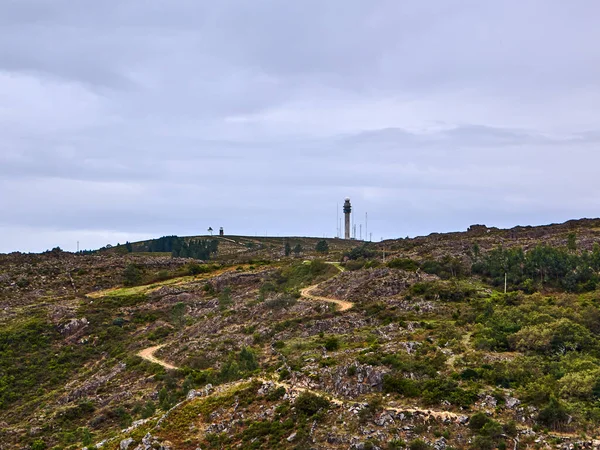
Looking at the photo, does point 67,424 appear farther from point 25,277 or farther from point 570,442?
point 25,277

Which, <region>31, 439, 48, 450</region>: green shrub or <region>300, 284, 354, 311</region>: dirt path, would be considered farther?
<region>300, 284, 354, 311</region>: dirt path

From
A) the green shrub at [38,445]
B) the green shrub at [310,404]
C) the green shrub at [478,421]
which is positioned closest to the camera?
the green shrub at [478,421]

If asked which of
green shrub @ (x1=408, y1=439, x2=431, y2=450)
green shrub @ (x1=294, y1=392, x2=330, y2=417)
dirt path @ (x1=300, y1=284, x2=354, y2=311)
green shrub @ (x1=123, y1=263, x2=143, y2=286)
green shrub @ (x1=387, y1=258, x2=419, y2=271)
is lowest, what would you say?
green shrub @ (x1=408, y1=439, x2=431, y2=450)

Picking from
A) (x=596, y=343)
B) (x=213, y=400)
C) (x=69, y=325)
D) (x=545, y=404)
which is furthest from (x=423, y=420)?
(x=69, y=325)

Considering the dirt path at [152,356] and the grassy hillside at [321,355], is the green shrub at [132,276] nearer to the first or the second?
the grassy hillside at [321,355]

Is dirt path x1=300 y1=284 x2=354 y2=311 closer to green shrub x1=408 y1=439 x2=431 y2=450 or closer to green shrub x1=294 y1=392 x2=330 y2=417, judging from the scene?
green shrub x1=294 y1=392 x2=330 y2=417

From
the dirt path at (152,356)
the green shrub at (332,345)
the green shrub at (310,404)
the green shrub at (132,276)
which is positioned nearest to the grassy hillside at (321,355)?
the green shrub at (310,404)

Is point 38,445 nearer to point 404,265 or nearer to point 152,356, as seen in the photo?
point 152,356

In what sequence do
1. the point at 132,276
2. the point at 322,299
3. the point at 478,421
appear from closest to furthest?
1. the point at 478,421
2. the point at 322,299
3. the point at 132,276

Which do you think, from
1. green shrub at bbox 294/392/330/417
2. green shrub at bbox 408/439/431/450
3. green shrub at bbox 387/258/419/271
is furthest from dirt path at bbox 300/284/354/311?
green shrub at bbox 408/439/431/450

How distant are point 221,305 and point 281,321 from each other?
20321 millimetres

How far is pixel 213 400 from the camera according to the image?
5516 centimetres

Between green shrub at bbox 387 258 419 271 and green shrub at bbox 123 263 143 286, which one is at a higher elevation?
green shrub at bbox 387 258 419 271

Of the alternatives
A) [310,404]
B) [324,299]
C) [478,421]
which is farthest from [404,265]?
[478,421]
